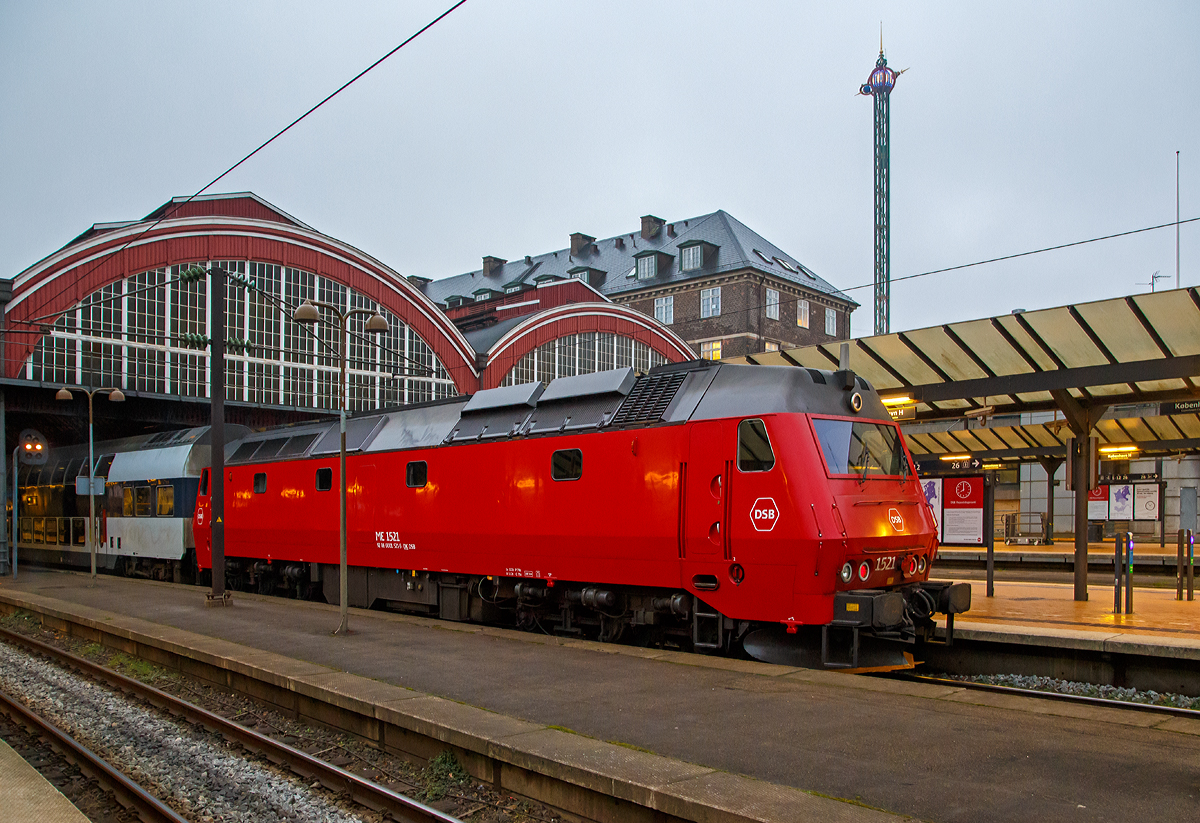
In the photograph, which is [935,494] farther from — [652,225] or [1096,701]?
[652,225]

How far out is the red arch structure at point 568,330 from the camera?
42469 mm

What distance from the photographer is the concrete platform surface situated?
6.97 m

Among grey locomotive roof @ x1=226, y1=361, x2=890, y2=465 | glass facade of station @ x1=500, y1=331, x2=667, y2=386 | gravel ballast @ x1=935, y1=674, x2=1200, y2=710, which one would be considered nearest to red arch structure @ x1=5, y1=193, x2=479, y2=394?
glass facade of station @ x1=500, y1=331, x2=667, y2=386

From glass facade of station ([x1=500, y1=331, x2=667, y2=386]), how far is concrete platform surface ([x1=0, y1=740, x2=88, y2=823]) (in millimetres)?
33949

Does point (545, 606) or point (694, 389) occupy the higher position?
point (694, 389)

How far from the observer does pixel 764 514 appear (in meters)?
10.3

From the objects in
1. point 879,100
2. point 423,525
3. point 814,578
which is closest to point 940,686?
point 814,578

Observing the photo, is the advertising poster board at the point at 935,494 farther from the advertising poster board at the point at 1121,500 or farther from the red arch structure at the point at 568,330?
the red arch structure at the point at 568,330

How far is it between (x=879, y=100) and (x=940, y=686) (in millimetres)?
71231

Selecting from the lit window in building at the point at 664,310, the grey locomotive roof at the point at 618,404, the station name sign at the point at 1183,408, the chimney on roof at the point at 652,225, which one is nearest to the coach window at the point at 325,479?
the grey locomotive roof at the point at 618,404

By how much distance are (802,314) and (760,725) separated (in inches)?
2215

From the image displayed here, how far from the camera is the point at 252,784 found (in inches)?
328

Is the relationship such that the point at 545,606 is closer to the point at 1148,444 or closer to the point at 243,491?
the point at 243,491

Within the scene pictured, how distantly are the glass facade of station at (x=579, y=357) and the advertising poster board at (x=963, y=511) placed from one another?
26.6 meters
